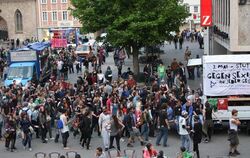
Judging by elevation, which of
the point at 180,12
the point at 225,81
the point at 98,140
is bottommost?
the point at 98,140

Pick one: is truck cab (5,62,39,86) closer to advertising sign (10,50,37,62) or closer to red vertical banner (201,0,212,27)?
advertising sign (10,50,37,62)

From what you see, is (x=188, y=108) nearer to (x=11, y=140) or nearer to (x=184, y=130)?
(x=184, y=130)

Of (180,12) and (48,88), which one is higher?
(180,12)

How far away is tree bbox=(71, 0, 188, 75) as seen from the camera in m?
33.7

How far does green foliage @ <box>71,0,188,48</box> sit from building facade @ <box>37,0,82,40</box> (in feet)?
138

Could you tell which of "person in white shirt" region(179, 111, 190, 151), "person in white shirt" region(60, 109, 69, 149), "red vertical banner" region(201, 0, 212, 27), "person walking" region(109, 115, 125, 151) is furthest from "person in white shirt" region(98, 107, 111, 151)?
"red vertical banner" region(201, 0, 212, 27)

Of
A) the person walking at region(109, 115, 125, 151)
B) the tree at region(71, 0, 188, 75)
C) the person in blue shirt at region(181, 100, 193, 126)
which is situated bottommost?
the person walking at region(109, 115, 125, 151)

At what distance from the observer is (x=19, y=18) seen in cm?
7912

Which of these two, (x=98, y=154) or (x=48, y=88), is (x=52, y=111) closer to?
(x=48, y=88)

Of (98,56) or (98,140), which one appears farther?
(98,56)

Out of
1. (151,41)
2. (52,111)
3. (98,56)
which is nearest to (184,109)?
(52,111)

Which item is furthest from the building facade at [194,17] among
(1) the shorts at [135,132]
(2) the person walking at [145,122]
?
(1) the shorts at [135,132]

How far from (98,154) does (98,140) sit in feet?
20.9

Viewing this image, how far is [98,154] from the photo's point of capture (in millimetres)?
16531
